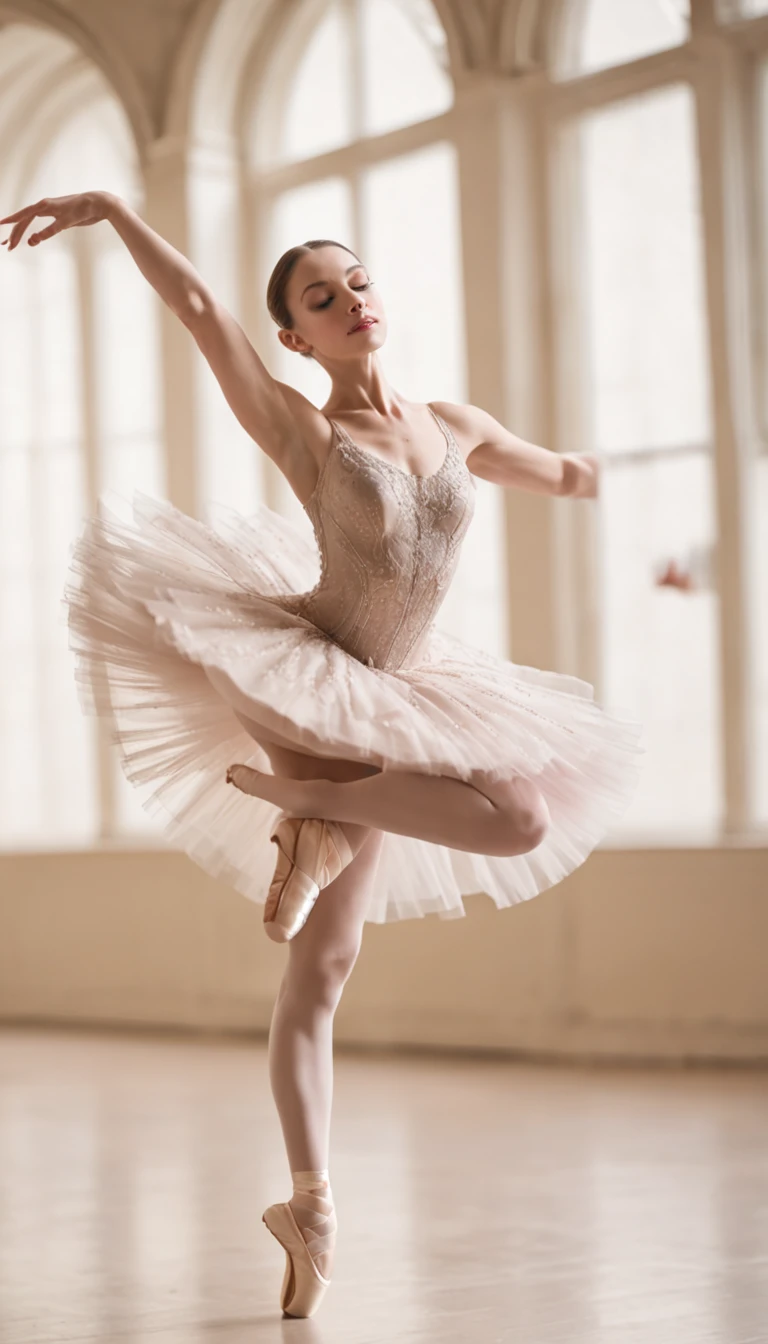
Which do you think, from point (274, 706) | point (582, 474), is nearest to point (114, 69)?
point (582, 474)

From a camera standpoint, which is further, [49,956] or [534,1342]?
[49,956]

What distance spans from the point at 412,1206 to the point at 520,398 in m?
2.74

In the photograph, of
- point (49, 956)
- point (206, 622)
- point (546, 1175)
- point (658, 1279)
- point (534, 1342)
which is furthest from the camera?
point (49, 956)

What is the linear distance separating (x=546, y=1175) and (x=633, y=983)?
1499mm

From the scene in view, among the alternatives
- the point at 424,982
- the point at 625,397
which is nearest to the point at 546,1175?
the point at 424,982

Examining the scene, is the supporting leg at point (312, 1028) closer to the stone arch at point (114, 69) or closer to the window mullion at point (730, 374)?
the window mullion at point (730, 374)

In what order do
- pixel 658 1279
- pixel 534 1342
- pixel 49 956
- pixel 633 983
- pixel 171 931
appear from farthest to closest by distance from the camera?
1. pixel 49 956
2. pixel 171 931
3. pixel 633 983
4. pixel 658 1279
5. pixel 534 1342

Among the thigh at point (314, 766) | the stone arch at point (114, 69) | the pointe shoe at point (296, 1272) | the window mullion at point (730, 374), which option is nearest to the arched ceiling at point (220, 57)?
the stone arch at point (114, 69)

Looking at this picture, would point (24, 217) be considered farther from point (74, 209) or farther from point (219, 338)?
point (219, 338)

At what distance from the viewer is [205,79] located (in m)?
6.16

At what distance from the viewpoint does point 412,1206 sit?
10.8 feet

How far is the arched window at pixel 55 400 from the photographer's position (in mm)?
6828

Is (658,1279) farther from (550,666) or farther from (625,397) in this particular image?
(625,397)

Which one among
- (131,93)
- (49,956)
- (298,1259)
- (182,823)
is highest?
(131,93)
